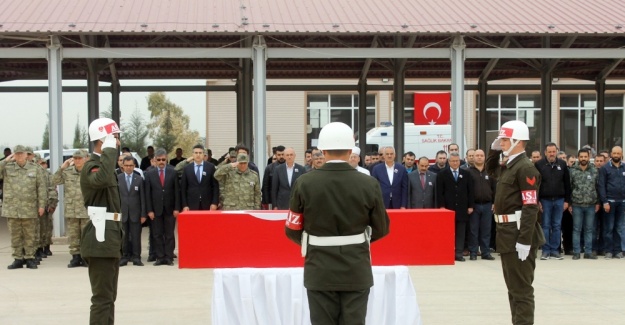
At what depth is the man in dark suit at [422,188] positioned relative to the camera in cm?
1302

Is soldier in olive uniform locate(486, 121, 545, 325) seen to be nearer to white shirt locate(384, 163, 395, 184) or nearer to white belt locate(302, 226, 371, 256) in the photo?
white belt locate(302, 226, 371, 256)

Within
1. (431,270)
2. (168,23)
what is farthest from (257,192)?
(168,23)

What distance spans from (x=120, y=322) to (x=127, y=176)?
501 cm

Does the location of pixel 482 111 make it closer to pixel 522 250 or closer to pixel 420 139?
pixel 420 139

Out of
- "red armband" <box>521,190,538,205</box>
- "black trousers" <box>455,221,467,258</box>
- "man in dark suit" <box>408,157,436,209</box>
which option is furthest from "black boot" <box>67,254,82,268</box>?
"red armband" <box>521,190,538,205</box>

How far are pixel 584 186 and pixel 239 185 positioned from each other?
5793mm

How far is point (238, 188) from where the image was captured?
12305 mm

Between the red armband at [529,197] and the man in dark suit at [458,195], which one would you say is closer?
the red armband at [529,197]

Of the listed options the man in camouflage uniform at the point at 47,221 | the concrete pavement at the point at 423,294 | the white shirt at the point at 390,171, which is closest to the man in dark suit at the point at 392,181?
the white shirt at the point at 390,171

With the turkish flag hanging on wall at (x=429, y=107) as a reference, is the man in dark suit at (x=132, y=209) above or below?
below

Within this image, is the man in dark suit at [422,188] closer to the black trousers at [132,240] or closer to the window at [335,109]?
the black trousers at [132,240]

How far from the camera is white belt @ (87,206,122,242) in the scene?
20.8ft

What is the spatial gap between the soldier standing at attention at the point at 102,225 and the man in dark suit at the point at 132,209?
19.2ft

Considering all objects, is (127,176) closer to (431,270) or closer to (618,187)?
(431,270)
